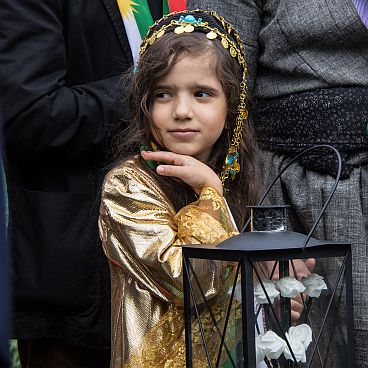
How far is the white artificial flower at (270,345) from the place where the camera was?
205 cm

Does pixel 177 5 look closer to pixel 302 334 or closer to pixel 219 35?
pixel 219 35

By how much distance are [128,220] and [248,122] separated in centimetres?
53

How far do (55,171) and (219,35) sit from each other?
1.95ft

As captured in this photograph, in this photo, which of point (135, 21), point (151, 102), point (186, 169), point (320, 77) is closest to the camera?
point (186, 169)

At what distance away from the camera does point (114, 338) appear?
2502 mm

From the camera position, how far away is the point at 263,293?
2.07 metres

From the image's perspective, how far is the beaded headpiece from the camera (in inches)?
104

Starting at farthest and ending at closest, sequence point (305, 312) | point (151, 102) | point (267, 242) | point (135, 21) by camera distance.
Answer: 1. point (135, 21)
2. point (151, 102)
3. point (305, 312)
4. point (267, 242)

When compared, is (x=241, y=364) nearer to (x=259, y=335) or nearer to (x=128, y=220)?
(x=259, y=335)

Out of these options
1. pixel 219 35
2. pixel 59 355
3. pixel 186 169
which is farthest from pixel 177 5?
pixel 59 355

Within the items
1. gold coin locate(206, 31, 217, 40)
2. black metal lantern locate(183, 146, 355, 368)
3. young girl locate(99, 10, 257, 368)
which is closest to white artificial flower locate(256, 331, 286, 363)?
black metal lantern locate(183, 146, 355, 368)

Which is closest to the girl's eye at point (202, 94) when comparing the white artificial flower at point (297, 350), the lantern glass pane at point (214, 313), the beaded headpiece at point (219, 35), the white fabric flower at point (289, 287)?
the beaded headpiece at point (219, 35)

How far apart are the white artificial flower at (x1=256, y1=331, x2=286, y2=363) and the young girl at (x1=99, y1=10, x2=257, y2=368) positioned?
1.12 feet

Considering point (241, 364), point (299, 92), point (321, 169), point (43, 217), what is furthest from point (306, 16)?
point (241, 364)
